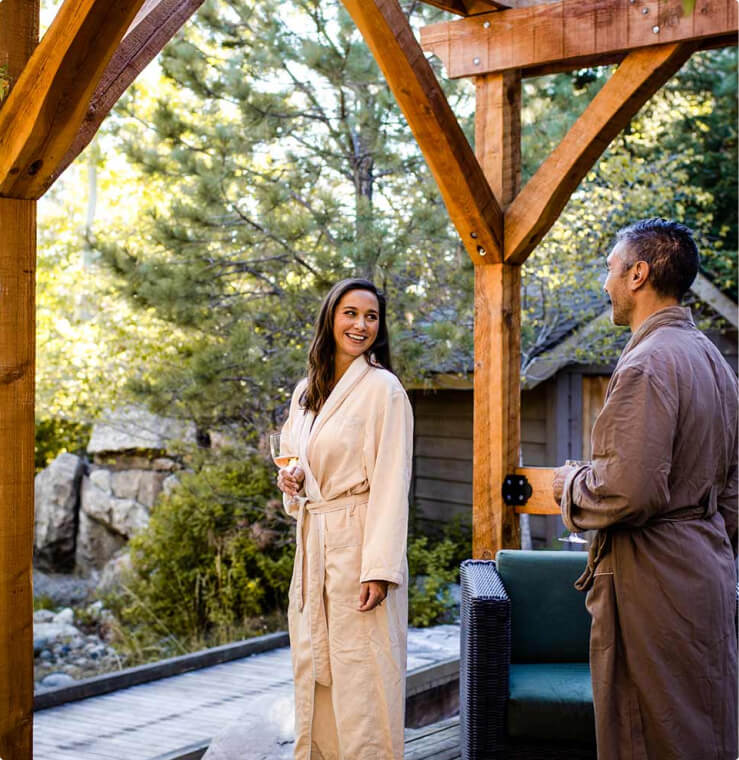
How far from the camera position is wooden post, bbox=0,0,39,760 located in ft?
8.11

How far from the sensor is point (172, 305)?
6238mm

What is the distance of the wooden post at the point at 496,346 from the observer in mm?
3840

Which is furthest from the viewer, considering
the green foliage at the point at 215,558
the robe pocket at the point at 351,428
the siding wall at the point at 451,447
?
the siding wall at the point at 451,447

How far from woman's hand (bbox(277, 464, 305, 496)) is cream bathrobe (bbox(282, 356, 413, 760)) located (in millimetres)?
38

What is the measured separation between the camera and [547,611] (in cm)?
327

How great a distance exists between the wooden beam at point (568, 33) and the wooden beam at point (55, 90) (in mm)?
1907

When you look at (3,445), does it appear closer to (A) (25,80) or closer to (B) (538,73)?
(A) (25,80)

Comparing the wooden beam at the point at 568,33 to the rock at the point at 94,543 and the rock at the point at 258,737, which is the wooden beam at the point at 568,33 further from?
the rock at the point at 94,543

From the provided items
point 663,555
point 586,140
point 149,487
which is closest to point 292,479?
point 663,555

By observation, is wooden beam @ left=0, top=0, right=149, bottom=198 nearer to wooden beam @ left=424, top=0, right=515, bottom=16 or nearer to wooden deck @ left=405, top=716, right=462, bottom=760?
wooden beam @ left=424, top=0, right=515, bottom=16

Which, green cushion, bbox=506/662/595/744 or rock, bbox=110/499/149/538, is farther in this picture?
rock, bbox=110/499/149/538

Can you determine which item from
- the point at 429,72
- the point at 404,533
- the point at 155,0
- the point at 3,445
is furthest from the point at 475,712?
the point at 155,0

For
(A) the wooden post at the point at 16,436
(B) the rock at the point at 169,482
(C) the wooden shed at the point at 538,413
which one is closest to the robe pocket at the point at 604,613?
(A) the wooden post at the point at 16,436

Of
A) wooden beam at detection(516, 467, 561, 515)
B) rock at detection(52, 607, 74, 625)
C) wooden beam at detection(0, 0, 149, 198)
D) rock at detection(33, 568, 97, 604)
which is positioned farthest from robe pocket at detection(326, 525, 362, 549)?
rock at detection(33, 568, 97, 604)
